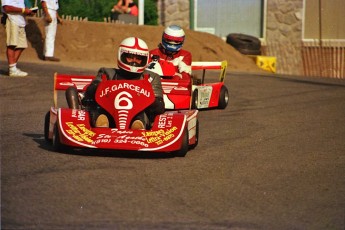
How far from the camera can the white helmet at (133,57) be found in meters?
9.36

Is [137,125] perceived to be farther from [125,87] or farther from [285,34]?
[285,34]

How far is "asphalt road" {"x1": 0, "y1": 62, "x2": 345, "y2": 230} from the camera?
598cm

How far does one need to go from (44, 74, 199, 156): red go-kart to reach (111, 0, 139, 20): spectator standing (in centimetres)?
1457

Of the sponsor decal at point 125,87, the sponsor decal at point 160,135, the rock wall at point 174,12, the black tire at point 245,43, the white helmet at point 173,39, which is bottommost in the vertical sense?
the black tire at point 245,43

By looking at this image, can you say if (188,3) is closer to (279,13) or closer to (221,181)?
(279,13)

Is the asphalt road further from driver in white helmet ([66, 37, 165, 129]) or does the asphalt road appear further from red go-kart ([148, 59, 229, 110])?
driver in white helmet ([66, 37, 165, 129])

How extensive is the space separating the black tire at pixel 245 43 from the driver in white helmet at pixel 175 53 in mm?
10915

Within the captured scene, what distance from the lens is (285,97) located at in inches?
606

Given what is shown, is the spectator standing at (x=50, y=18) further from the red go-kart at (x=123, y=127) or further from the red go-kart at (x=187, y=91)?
the red go-kart at (x=123, y=127)

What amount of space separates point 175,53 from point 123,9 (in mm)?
10549

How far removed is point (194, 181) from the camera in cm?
732

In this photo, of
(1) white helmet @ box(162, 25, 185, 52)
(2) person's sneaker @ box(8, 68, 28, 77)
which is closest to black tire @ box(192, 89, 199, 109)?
(1) white helmet @ box(162, 25, 185, 52)

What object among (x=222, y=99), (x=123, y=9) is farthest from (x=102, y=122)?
(x=123, y=9)

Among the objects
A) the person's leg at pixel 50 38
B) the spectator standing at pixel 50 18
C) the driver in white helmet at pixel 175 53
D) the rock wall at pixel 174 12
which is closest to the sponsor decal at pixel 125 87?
the driver in white helmet at pixel 175 53
